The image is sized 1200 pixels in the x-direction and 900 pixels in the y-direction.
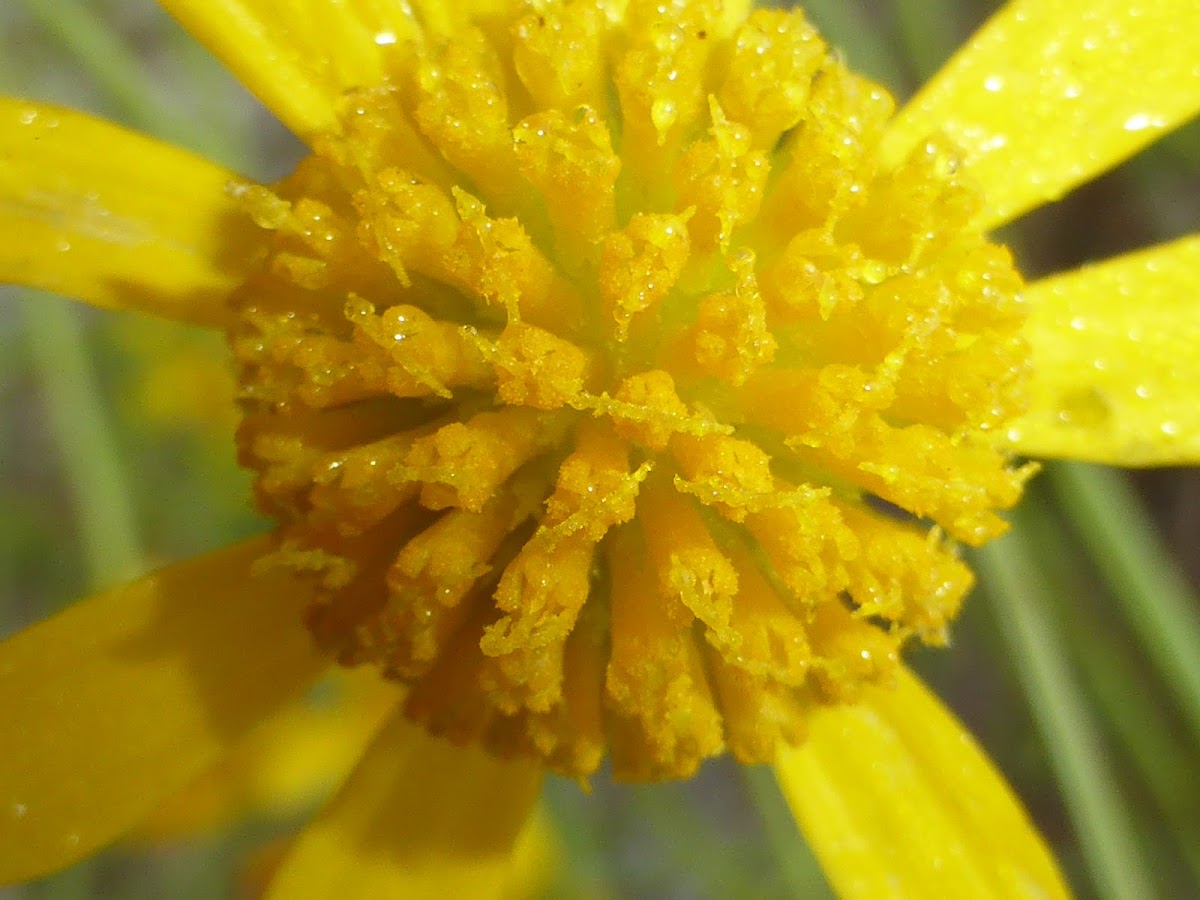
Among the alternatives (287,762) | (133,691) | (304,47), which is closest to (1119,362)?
(304,47)

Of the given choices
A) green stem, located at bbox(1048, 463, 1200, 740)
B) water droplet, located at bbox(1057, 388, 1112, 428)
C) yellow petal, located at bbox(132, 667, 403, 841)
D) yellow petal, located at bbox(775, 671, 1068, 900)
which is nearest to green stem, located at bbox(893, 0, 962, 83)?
green stem, located at bbox(1048, 463, 1200, 740)

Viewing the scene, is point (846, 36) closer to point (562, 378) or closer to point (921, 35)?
point (921, 35)

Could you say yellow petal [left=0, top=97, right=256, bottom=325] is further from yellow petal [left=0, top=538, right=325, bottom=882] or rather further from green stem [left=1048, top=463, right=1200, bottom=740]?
green stem [left=1048, top=463, right=1200, bottom=740]

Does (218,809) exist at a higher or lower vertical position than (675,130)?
lower

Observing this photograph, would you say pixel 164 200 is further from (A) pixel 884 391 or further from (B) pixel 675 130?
(A) pixel 884 391

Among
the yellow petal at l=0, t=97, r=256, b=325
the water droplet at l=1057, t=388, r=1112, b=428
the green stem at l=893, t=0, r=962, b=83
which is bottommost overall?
the yellow petal at l=0, t=97, r=256, b=325

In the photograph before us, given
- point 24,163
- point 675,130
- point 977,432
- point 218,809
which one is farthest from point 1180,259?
point 218,809
